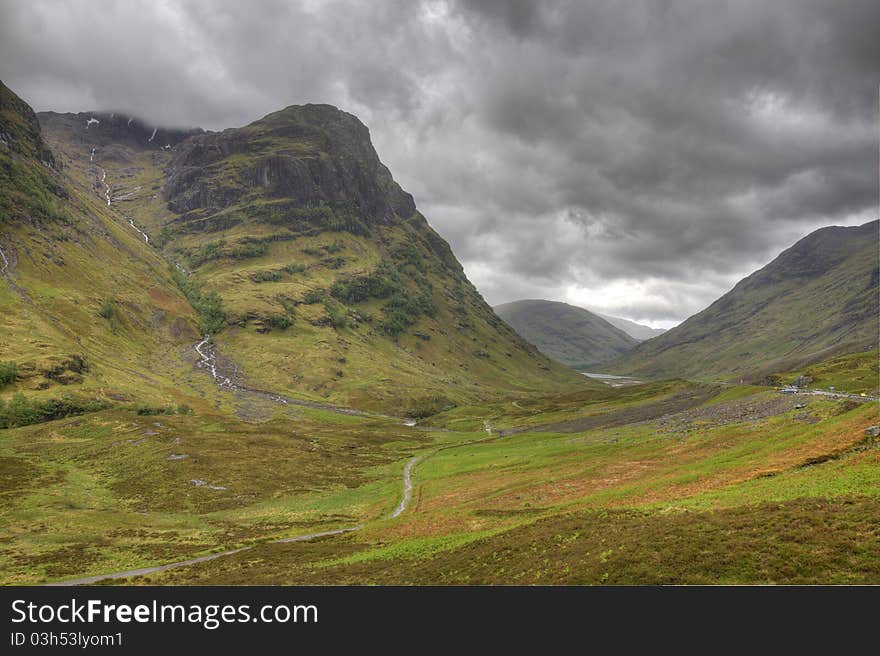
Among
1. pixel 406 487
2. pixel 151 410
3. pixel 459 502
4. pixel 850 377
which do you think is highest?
pixel 151 410

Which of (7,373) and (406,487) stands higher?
(7,373)

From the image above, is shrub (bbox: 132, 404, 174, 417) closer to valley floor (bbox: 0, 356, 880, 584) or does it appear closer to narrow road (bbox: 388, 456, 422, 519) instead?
valley floor (bbox: 0, 356, 880, 584)

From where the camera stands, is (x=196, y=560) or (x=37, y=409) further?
(x=37, y=409)

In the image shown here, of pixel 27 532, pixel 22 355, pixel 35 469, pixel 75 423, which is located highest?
pixel 22 355

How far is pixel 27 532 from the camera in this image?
167 feet

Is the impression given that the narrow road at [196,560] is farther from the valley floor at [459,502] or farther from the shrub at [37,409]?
the shrub at [37,409]

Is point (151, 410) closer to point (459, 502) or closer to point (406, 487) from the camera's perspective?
point (406, 487)

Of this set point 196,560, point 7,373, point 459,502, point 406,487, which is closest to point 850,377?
point 406,487

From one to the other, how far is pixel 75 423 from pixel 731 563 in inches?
5419

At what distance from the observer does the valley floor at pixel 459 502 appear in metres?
21.2

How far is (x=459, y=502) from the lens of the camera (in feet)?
198
